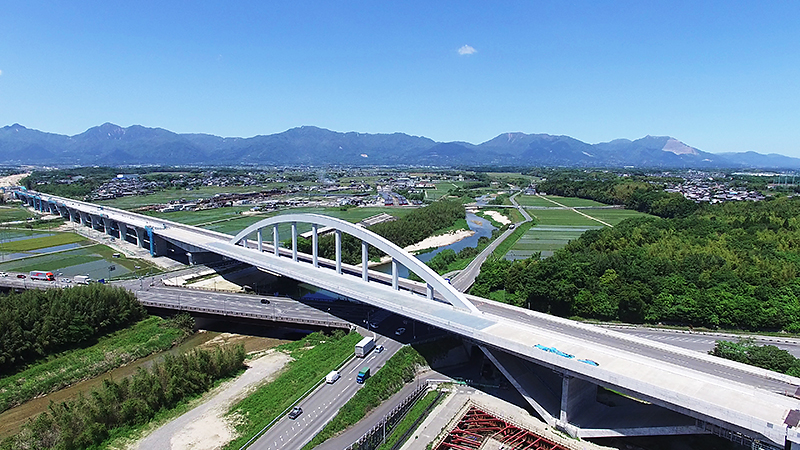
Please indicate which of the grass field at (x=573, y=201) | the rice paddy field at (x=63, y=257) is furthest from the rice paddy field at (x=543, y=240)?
the rice paddy field at (x=63, y=257)

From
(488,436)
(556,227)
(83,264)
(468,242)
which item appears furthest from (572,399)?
(556,227)

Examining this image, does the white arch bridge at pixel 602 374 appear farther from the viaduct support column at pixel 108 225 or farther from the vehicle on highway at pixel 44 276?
the viaduct support column at pixel 108 225

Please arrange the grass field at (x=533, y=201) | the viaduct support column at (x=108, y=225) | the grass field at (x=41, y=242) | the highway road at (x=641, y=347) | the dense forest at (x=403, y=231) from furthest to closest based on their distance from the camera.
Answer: the grass field at (x=533, y=201) → the viaduct support column at (x=108, y=225) → the grass field at (x=41, y=242) → the dense forest at (x=403, y=231) → the highway road at (x=641, y=347)

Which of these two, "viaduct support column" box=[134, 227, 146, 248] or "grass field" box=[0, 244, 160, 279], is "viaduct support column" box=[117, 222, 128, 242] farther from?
"grass field" box=[0, 244, 160, 279]

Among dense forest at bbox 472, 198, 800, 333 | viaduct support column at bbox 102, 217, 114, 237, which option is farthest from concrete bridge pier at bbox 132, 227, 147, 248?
dense forest at bbox 472, 198, 800, 333

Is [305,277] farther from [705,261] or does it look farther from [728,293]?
[705,261]

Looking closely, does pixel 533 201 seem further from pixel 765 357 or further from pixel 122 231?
pixel 765 357
